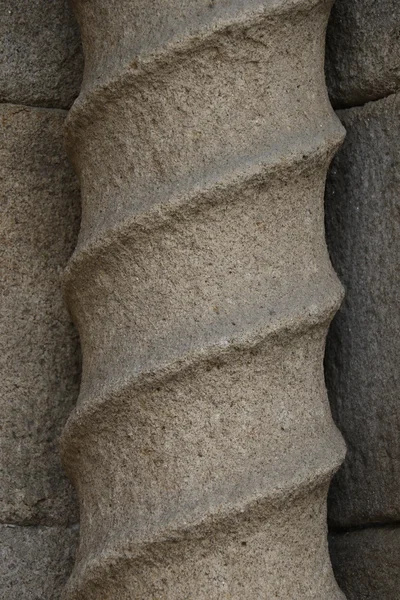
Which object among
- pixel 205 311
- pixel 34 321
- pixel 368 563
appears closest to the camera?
pixel 205 311

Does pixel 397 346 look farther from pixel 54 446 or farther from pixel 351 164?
pixel 54 446

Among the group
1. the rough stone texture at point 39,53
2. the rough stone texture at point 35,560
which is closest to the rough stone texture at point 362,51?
the rough stone texture at point 39,53

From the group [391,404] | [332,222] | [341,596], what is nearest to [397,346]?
[391,404]

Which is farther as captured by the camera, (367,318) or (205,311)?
(367,318)

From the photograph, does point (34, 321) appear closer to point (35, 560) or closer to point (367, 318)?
point (35, 560)

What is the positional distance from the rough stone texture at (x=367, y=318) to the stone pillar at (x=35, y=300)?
399 millimetres

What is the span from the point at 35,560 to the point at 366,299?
0.61 m

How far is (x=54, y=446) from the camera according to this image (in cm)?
184

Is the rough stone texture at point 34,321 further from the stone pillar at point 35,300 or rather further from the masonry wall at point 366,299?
the masonry wall at point 366,299

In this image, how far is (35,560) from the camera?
5.93 feet

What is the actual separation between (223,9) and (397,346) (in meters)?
0.51

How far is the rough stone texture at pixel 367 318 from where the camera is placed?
5.61ft

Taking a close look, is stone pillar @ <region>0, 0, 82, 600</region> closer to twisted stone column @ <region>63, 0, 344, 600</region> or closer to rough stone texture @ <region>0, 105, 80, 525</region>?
rough stone texture @ <region>0, 105, 80, 525</region>

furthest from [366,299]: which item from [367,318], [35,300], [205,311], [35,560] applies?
[35,560]
